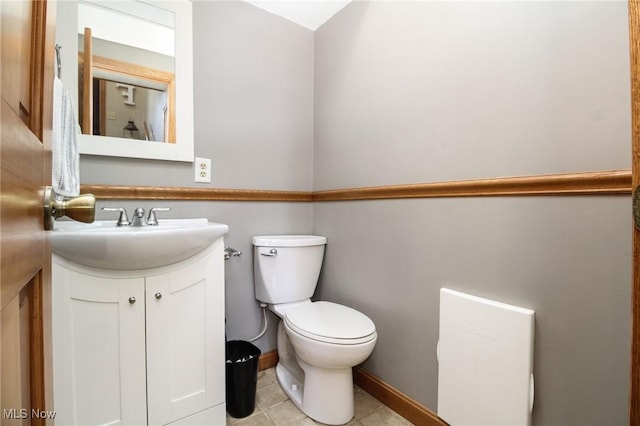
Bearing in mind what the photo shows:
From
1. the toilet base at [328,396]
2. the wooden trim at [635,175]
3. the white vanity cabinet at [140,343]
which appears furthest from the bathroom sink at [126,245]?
the wooden trim at [635,175]

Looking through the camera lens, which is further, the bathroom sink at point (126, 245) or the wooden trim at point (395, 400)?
the wooden trim at point (395, 400)

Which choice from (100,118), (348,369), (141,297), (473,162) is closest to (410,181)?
(473,162)

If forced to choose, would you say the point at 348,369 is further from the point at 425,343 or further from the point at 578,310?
the point at 578,310

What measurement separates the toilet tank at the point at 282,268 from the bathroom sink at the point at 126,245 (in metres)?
0.49

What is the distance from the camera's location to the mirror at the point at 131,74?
1.16m

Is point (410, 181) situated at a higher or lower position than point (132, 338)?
higher

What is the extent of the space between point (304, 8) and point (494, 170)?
137 cm

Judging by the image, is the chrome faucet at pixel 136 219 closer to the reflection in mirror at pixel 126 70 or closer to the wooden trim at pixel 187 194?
the wooden trim at pixel 187 194

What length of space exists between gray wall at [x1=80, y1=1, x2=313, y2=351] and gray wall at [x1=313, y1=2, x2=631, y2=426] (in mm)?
325

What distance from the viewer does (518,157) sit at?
36.1 inches

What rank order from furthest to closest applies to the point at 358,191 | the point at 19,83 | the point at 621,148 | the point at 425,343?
the point at 358,191 → the point at 425,343 → the point at 621,148 → the point at 19,83

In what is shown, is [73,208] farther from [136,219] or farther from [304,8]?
[304,8]

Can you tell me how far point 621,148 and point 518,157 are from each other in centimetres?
23

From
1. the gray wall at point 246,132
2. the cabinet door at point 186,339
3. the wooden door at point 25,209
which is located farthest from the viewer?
the gray wall at point 246,132
